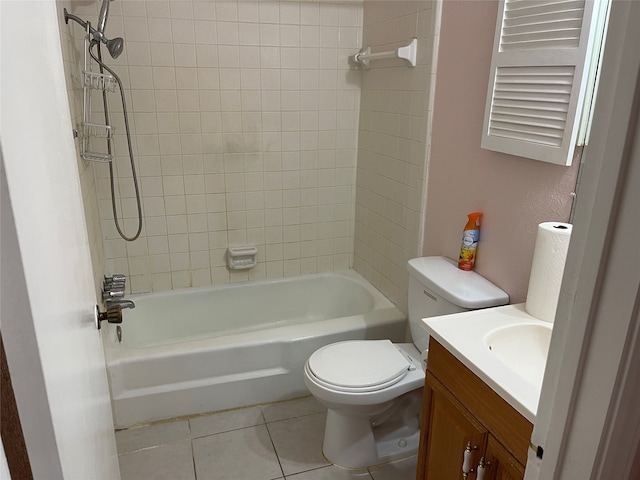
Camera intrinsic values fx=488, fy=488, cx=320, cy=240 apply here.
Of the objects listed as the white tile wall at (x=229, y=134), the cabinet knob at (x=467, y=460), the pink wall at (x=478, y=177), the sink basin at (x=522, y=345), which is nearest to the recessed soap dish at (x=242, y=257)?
the white tile wall at (x=229, y=134)

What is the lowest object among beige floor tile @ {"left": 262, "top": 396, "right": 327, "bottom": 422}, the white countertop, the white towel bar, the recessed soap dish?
beige floor tile @ {"left": 262, "top": 396, "right": 327, "bottom": 422}

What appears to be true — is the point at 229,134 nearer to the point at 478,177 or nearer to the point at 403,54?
the point at 403,54

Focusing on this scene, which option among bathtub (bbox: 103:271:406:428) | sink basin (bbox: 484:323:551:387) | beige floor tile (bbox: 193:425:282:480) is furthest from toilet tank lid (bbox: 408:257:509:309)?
beige floor tile (bbox: 193:425:282:480)

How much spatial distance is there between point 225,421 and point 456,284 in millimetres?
1216

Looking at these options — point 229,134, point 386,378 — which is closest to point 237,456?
point 386,378

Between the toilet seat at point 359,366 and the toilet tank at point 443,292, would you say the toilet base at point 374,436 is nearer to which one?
the toilet seat at point 359,366

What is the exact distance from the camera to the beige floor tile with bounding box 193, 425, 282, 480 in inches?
75.2

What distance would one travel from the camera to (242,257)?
9.23ft

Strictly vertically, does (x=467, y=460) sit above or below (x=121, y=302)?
below

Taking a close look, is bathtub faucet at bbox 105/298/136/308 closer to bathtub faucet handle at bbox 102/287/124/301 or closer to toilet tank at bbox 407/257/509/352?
bathtub faucet handle at bbox 102/287/124/301

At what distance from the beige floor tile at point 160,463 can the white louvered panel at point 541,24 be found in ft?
6.36

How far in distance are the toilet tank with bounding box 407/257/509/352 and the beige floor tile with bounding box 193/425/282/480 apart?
767 mm

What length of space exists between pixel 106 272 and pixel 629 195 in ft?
7.92

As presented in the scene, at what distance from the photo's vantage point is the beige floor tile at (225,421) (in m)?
2.15
